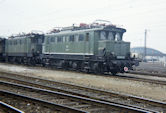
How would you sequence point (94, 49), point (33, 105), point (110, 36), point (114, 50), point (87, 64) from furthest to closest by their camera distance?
point (87, 64), point (110, 36), point (94, 49), point (114, 50), point (33, 105)

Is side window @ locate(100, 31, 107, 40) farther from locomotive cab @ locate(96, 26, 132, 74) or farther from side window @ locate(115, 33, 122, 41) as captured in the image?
side window @ locate(115, 33, 122, 41)

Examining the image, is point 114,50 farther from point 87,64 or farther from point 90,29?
point 90,29

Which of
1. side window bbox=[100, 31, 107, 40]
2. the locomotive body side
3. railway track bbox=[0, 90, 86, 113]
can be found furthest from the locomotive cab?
the locomotive body side

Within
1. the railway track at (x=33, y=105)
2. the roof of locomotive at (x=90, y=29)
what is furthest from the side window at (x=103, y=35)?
the railway track at (x=33, y=105)

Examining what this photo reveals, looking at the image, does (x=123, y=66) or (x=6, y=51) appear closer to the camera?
(x=123, y=66)

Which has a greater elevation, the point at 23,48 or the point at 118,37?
the point at 118,37

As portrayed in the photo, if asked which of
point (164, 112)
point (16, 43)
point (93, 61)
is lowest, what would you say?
point (164, 112)

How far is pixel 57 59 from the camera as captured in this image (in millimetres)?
23984

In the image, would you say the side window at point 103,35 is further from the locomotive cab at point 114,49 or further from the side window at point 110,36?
the side window at point 110,36

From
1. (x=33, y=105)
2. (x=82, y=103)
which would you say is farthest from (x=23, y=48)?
(x=82, y=103)

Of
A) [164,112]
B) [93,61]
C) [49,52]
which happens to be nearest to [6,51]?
[49,52]

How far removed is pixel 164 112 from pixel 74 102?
311cm

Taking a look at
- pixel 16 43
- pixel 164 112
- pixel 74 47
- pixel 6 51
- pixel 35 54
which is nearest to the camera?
pixel 164 112

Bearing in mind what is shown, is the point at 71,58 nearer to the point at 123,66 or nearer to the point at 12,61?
the point at 123,66
